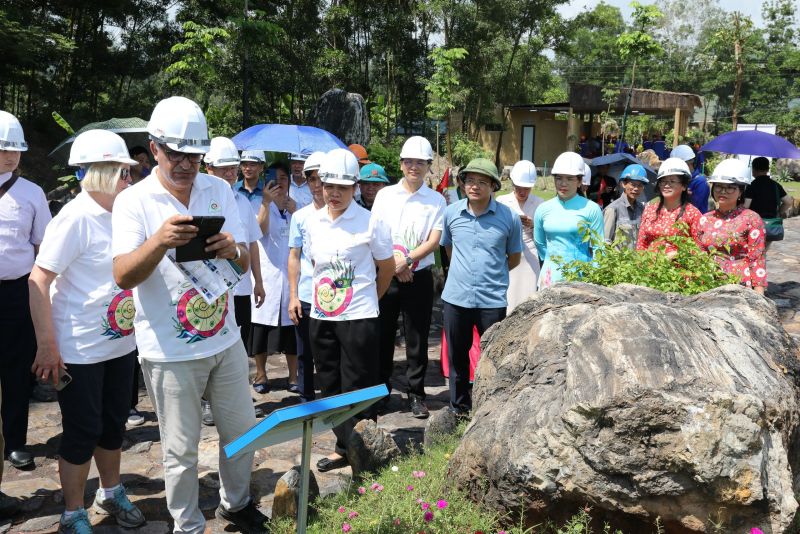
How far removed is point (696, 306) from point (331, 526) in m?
2.34

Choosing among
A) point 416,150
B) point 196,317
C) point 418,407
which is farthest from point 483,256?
point 196,317

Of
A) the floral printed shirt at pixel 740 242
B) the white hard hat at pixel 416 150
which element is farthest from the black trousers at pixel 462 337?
the floral printed shirt at pixel 740 242

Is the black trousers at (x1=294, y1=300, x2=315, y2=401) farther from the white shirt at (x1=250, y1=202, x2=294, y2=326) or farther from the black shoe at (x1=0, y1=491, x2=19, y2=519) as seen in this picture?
the black shoe at (x1=0, y1=491, x2=19, y2=519)

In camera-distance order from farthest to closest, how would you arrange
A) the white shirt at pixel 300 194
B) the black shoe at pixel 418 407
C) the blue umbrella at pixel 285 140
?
the blue umbrella at pixel 285 140 → the white shirt at pixel 300 194 → the black shoe at pixel 418 407

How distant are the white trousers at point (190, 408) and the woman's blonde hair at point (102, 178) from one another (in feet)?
3.20

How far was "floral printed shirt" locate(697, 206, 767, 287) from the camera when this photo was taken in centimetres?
498

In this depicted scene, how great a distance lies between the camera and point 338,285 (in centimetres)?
454

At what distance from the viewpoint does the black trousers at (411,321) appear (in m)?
5.71

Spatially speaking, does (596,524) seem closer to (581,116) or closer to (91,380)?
(91,380)

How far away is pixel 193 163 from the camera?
10.4 feet

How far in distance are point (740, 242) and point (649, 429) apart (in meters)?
2.67

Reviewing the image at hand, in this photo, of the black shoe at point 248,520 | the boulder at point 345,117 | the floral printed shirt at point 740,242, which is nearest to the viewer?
the black shoe at point 248,520

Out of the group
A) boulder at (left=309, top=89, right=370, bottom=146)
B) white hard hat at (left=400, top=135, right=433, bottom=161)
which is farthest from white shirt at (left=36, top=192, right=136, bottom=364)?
boulder at (left=309, top=89, right=370, bottom=146)

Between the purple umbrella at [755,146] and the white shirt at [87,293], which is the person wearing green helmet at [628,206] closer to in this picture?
the purple umbrella at [755,146]
